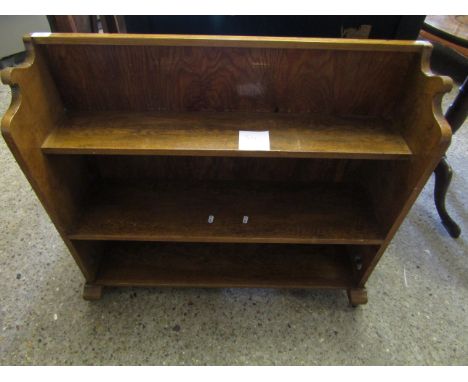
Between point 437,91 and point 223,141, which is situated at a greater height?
point 437,91

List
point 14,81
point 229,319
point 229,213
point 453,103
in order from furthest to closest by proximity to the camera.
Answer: point 453,103
point 229,319
point 229,213
point 14,81

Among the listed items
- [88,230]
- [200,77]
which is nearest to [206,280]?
[88,230]

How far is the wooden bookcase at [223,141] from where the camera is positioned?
2.50ft

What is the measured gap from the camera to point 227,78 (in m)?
0.84

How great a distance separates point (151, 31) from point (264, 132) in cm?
62

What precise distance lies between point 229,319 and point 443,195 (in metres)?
1.14

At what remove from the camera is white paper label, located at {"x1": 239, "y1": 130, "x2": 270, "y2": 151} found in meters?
0.78

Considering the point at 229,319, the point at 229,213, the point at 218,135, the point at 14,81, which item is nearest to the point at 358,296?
the point at 229,319

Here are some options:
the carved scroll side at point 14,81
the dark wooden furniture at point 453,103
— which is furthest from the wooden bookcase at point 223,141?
the dark wooden furniture at point 453,103

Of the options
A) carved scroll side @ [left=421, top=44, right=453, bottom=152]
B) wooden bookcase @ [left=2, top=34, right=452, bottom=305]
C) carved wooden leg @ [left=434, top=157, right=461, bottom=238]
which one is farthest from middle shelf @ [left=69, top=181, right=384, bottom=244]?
carved wooden leg @ [left=434, top=157, right=461, bottom=238]

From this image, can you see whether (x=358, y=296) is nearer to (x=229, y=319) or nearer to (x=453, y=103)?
(x=229, y=319)
